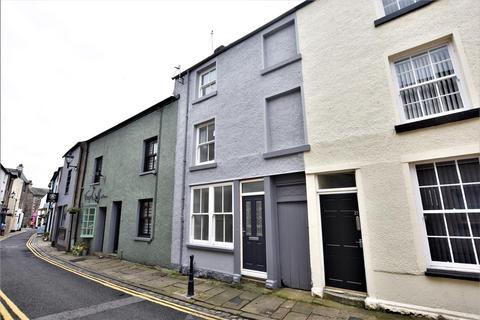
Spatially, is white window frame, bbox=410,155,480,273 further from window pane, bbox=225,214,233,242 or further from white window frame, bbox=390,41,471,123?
window pane, bbox=225,214,233,242

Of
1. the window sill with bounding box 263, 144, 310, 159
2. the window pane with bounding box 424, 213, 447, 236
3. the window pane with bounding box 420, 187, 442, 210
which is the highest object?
the window sill with bounding box 263, 144, 310, 159

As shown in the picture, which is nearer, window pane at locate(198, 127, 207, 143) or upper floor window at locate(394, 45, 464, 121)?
upper floor window at locate(394, 45, 464, 121)

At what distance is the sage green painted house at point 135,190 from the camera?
10234mm

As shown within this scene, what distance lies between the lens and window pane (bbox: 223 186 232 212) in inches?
318

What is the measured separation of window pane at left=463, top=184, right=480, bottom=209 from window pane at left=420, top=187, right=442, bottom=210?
0.44 meters

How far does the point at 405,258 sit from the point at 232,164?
210 inches

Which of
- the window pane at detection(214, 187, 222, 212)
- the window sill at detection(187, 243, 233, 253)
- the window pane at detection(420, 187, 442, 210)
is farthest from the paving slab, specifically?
the window pane at detection(420, 187, 442, 210)

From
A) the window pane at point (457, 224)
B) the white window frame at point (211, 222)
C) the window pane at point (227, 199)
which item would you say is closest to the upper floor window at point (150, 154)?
the white window frame at point (211, 222)

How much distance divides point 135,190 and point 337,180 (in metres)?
9.59

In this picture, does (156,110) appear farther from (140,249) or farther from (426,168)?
(426,168)

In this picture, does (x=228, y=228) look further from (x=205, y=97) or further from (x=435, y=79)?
(x=435, y=79)

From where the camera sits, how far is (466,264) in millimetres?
4496

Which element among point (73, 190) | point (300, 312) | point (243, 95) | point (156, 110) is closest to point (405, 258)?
point (300, 312)

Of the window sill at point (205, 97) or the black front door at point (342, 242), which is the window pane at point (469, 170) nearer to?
the black front door at point (342, 242)
